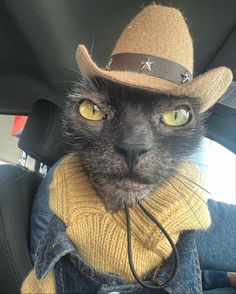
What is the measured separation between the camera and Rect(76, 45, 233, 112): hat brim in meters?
0.84

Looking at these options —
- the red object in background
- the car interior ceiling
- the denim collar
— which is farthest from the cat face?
the red object in background

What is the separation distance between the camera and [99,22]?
4.80ft

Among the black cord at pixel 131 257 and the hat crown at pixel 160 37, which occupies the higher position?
the hat crown at pixel 160 37

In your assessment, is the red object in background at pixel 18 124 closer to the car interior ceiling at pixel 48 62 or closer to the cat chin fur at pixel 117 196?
the car interior ceiling at pixel 48 62

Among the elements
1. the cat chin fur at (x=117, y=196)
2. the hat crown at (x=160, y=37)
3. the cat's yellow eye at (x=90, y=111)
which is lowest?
the cat chin fur at (x=117, y=196)

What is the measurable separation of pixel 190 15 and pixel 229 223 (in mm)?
675

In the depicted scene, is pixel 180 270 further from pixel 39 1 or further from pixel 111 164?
pixel 39 1

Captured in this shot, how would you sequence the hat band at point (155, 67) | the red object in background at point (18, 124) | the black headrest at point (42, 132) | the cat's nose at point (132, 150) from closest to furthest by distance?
1. the cat's nose at point (132, 150)
2. the hat band at point (155, 67)
3. the black headrest at point (42, 132)
4. the red object in background at point (18, 124)

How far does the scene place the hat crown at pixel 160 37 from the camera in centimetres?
92

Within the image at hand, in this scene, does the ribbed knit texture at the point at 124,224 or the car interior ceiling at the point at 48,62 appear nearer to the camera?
the ribbed knit texture at the point at 124,224

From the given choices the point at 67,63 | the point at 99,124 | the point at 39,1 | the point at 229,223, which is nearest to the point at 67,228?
the point at 99,124

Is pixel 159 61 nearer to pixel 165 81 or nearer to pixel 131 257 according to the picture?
pixel 165 81

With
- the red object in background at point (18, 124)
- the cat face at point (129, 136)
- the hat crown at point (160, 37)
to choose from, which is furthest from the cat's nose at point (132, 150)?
the red object in background at point (18, 124)

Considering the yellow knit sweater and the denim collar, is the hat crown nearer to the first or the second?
the yellow knit sweater
